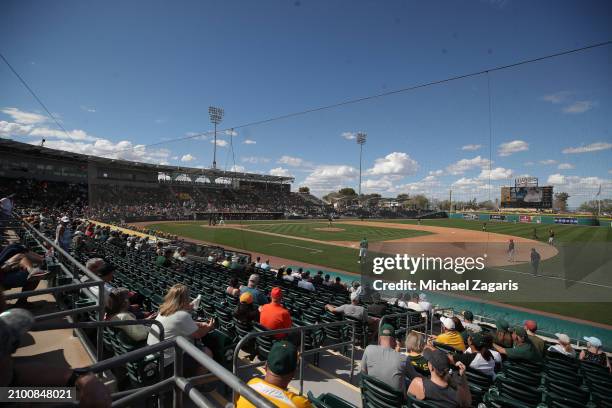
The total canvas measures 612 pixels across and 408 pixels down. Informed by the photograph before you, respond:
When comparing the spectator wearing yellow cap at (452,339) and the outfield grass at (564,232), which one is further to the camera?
the outfield grass at (564,232)

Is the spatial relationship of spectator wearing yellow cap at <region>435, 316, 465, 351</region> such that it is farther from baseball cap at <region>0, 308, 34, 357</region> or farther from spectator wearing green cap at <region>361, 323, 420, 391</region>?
baseball cap at <region>0, 308, 34, 357</region>

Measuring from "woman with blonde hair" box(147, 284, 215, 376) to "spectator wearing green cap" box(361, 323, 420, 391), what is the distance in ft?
6.16

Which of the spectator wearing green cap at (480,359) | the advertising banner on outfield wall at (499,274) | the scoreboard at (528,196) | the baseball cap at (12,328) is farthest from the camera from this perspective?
the scoreboard at (528,196)

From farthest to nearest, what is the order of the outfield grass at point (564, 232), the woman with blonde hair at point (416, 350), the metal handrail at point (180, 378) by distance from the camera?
1. the outfield grass at point (564, 232)
2. the woman with blonde hair at point (416, 350)
3. the metal handrail at point (180, 378)

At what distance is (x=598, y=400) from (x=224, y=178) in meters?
55.9

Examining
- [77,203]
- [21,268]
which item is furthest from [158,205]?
[21,268]

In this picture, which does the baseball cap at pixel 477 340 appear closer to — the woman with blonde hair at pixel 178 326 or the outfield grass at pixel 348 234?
the woman with blonde hair at pixel 178 326

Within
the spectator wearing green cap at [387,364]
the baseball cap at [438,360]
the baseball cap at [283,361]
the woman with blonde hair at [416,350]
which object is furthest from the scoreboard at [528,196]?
the baseball cap at [283,361]

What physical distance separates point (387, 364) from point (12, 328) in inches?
128

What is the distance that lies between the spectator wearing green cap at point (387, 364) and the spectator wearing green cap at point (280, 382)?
1.71m

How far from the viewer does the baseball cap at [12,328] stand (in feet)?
4.63

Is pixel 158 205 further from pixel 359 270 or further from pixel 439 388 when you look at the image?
pixel 439 388

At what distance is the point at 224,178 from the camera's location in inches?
2210

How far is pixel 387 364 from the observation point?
3.40 m
